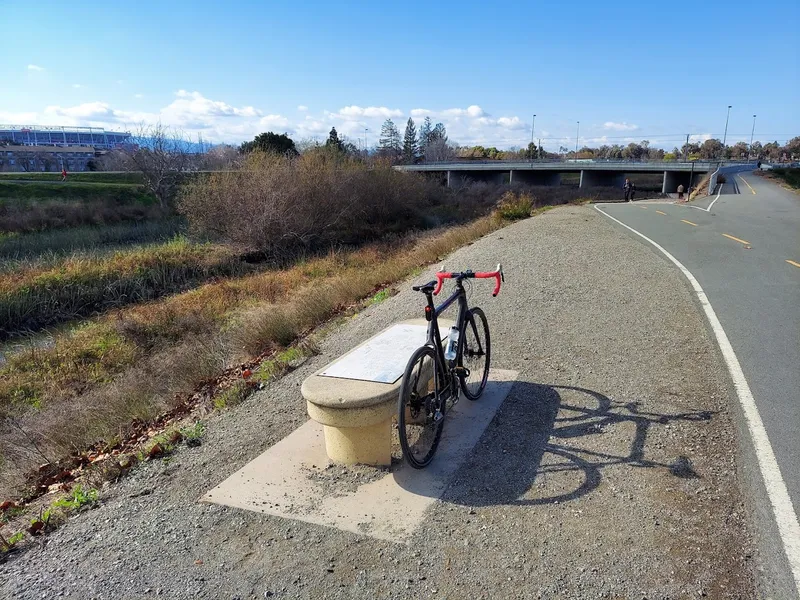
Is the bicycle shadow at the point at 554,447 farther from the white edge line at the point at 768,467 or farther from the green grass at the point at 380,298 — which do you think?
the green grass at the point at 380,298

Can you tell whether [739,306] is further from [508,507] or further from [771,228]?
[771,228]

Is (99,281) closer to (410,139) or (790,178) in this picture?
(790,178)

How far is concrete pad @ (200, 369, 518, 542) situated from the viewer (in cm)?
378

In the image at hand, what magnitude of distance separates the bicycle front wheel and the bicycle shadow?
0.35m

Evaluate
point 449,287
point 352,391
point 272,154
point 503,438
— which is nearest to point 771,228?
point 449,287

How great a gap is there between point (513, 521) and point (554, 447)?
1.10m

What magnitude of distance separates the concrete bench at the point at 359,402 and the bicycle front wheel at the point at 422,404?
5.5 inches

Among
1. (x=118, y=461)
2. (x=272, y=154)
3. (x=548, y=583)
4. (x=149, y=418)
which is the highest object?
Result: (x=272, y=154)

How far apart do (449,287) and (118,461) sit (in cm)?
737

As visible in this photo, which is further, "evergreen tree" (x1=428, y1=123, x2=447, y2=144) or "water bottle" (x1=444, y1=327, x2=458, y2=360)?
"evergreen tree" (x1=428, y1=123, x2=447, y2=144)

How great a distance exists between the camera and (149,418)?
7086 mm

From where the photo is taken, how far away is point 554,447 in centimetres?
464

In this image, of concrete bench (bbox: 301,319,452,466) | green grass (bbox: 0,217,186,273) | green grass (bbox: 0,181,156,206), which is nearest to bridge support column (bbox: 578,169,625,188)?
green grass (bbox: 0,181,156,206)

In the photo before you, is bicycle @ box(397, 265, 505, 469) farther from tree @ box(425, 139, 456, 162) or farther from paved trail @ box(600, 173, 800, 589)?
tree @ box(425, 139, 456, 162)
